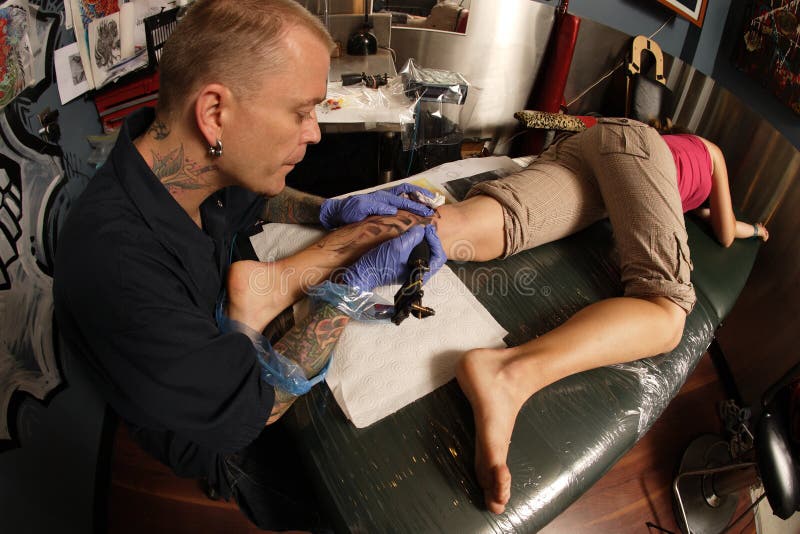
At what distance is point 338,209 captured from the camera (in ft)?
4.48

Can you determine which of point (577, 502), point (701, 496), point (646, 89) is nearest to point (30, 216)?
point (577, 502)

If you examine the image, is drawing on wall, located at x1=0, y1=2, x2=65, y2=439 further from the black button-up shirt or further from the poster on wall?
the poster on wall

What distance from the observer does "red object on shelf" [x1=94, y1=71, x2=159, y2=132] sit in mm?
1267

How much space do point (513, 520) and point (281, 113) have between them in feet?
3.04

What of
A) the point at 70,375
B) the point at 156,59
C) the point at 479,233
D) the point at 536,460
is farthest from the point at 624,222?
the point at 70,375

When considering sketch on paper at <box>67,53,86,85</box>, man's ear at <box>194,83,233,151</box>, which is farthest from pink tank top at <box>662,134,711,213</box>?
sketch on paper at <box>67,53,86,85</box>

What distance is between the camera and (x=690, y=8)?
2336mm

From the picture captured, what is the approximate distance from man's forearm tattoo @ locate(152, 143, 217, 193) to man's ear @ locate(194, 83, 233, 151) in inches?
2.7

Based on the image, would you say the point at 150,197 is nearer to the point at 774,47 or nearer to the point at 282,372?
the point at 282,372

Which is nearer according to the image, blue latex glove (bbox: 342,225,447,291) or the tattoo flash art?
the tattoo flash art

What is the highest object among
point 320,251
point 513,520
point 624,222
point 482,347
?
point 624,222

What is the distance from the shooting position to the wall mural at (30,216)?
98cm

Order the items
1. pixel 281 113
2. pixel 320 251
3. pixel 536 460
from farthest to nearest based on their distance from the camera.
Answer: pixel 320 251
pixel 536 460
pixel 281 113

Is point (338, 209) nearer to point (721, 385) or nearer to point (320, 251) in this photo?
point (320, 251)
